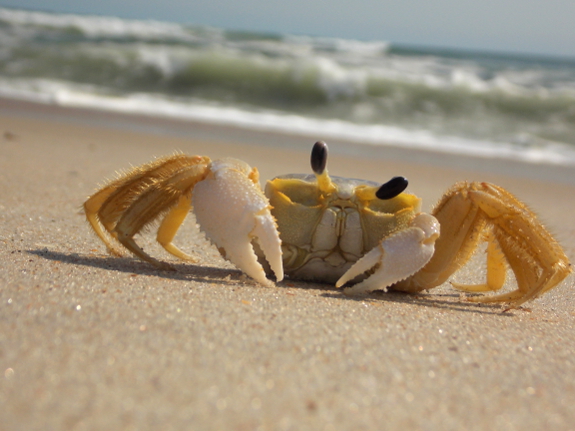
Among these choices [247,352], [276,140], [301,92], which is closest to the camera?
[247,352]

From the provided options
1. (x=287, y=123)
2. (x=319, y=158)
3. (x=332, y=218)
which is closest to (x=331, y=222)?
(x=332, y=218)

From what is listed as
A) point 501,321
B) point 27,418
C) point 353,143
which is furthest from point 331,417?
point 353,143

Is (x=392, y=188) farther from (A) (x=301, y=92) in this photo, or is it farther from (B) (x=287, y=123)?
(A) (x=301, y=92)

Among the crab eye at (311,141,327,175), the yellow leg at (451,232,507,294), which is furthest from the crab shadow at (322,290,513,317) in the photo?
the crab eye at (311,141,327,175)

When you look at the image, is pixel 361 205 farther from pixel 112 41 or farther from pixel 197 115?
pixel 112 41

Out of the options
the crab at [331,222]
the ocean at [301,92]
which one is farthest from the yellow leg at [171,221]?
the ocean at [301,92]

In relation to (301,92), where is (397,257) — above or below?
above

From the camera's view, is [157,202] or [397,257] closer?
[397,257]
